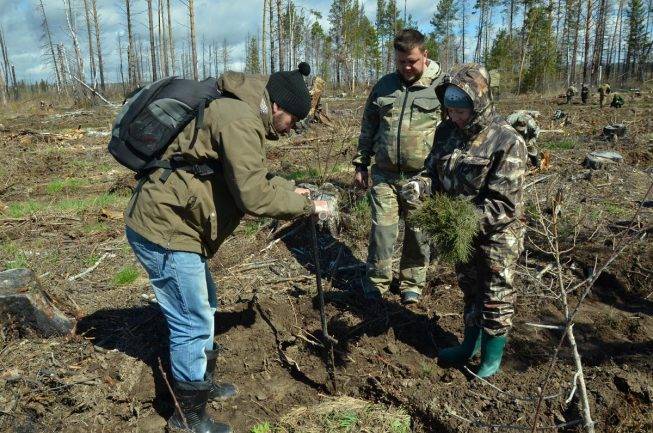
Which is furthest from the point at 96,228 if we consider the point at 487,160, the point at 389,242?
the point at 487,160

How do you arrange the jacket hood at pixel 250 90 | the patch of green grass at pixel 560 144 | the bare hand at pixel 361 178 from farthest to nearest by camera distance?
the patch of green grass at pixel 560 144 → the bare hand at pixel 361 178 → the jacket hood at pixel 250 90

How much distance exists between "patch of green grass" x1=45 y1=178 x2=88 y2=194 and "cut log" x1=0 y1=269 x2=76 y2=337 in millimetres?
6567

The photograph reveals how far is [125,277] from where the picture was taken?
5.05 metres

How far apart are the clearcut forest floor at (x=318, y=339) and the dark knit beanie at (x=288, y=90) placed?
1308 millimetres

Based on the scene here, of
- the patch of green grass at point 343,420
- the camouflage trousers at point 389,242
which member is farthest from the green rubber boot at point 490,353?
the camouflage trousers at point 389,242

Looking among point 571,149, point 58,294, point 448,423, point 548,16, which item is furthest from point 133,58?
point 448,423

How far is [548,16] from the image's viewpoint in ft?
127

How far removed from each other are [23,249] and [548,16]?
140 feet

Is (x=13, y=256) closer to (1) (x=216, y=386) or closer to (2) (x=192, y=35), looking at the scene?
(1) (x=216, y=386)

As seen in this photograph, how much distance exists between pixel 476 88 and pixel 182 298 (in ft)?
7.05

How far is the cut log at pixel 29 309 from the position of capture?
3.64 m

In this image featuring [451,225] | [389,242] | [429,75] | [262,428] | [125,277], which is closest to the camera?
[451,225]

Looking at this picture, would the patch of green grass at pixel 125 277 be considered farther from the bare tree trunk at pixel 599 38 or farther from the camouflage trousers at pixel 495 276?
the bare tree trunk at pixel 599 38

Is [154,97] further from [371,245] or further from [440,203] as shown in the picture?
[371,245]
